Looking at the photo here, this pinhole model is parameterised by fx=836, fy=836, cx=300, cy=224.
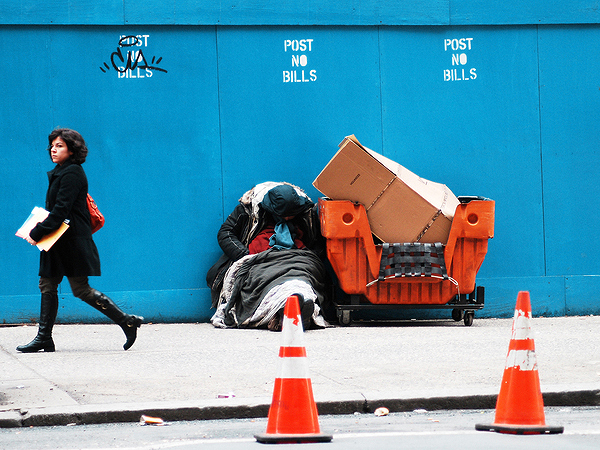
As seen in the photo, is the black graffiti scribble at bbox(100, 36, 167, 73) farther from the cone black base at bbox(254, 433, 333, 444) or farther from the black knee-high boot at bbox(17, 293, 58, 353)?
the cone black base at bbox(254, 433, 333, 444)

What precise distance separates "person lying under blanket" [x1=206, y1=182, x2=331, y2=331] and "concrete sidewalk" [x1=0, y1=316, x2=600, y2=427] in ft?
0.78

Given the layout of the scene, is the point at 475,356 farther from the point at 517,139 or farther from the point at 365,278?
the point at 517,139

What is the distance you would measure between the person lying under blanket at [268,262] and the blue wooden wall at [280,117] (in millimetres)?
335

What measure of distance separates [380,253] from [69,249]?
2921 millimetres

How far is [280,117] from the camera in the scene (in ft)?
28.7

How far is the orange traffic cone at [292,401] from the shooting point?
3803 millimetres

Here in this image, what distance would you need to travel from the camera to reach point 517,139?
8953mm

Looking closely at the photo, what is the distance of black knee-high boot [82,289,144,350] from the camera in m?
6.41

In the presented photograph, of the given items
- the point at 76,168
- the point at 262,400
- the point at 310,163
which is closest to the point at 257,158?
the point at 310,163

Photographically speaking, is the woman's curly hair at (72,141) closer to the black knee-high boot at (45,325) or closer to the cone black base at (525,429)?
the black knee-high boot at (45,325)

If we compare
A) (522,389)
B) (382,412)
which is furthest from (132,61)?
(522,389)

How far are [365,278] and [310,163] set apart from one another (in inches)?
59.8

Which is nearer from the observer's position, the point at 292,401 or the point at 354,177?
the point at 292,401

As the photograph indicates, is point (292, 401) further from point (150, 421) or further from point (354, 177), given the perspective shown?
point (354, 177)
